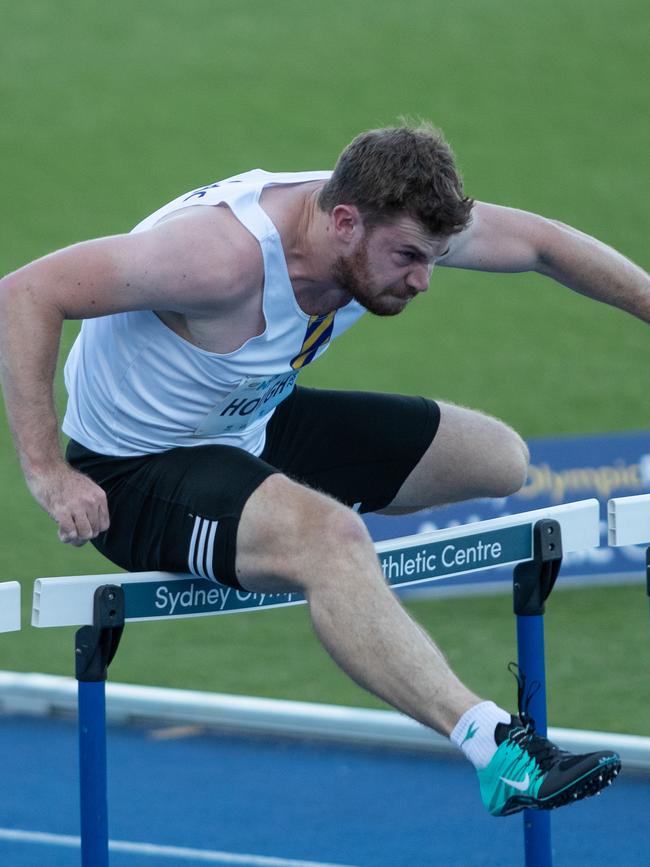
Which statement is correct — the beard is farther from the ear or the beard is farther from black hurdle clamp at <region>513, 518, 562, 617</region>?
black hurdle clamp at <region>513, 518, 562, 617</region>

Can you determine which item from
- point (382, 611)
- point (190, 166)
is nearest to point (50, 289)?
point (382, 611)

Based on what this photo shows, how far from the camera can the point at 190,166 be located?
13570mm

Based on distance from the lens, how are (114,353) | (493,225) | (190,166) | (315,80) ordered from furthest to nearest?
(315,80) < (190,166) < (493,225) < (114,353)

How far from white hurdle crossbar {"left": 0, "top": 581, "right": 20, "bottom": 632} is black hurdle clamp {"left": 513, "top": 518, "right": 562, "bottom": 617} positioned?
1.13 m

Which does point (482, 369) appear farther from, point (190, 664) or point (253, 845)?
point (253, 845)

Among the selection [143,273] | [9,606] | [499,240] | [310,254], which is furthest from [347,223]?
A: [9,606]

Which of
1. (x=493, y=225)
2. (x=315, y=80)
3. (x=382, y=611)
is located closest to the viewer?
(x=382, y=611)

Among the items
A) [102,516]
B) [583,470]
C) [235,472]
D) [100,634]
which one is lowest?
[100,634]

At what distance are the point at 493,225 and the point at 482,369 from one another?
20.9 feet

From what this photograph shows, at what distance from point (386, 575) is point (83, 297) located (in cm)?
81

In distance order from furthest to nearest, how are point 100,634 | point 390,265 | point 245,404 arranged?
point 245,404
point 390,265
point 100,634

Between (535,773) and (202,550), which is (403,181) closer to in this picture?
(202,550)

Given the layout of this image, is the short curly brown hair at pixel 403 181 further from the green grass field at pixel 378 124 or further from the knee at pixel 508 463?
the green grass field at pixel 378 124

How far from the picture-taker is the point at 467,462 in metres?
3.63
